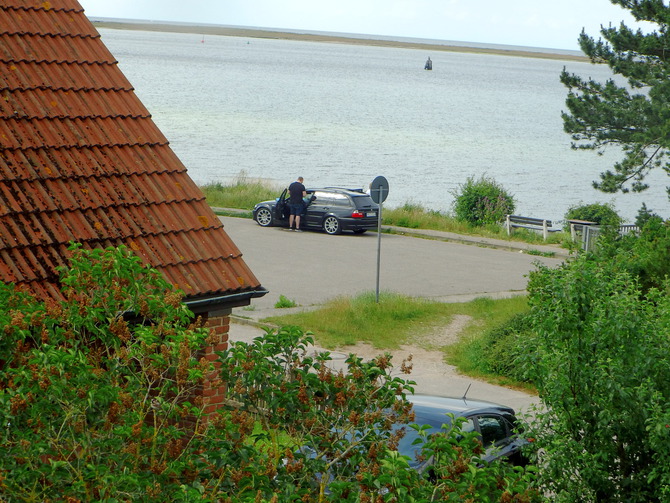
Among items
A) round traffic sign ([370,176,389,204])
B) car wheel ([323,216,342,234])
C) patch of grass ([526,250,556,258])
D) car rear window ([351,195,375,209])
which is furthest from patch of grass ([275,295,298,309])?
patch of grass ([526,250,556,258])

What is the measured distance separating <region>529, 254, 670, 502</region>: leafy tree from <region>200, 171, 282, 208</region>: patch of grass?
1187 inches

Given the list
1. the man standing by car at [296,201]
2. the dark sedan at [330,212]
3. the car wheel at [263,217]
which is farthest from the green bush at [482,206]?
the car wheel at [263,217]

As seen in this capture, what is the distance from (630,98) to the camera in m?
28.4

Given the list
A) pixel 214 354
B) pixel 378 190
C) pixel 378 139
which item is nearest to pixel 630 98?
pixel 378 190

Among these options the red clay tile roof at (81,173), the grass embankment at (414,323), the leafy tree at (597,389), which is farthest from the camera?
the grass embankment at (414,323)

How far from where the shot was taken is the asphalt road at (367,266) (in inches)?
881

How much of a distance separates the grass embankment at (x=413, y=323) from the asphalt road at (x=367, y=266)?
4.03ft

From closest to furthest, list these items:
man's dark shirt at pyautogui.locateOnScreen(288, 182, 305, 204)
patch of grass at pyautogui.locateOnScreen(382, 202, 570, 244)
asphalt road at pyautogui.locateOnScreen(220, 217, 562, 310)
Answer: asphalt road at pyautogui.locateOnScreen(220, 217, 562, 310) → man's dark shirt at pyautogui.locateOnScreen(288, 182, 305, 204) → patch of grass at pyautogui.locateOnScreen(382, 202, 570, 244)

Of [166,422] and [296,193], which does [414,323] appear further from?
[166,422]

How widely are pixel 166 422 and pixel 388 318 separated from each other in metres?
14.8

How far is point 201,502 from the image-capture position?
3.51m

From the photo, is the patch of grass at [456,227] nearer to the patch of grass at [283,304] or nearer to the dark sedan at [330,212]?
the dark sedan at [330,212]

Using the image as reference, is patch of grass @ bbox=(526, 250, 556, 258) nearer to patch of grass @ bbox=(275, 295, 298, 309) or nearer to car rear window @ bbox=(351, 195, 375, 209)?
car rear window @ bbox=(351, 195, 375, 209)

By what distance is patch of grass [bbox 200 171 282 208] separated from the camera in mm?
37531
